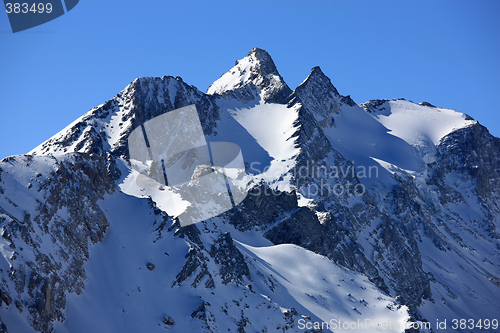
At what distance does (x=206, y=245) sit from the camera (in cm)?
10256

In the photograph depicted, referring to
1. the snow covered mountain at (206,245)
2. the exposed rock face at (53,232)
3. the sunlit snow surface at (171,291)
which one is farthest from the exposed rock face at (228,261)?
the exposed rock face at (53,232)

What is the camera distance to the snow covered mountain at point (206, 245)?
2931 inches

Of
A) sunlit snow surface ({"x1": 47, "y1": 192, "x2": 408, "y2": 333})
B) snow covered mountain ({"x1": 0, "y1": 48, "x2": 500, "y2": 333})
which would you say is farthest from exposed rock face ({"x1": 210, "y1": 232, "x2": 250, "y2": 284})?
sunlit snow surface ({"x1": 47, "y1": 192, "x2": 408, "y2": 333})

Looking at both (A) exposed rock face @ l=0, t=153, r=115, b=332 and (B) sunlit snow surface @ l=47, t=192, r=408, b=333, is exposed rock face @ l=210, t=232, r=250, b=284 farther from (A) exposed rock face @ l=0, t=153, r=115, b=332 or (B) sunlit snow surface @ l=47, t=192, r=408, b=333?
(A) exposed rock face @ l=0, t=153, r=115, b=332

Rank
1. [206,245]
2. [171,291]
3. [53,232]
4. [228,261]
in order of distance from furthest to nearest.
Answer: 1. [206,245]
2. [228,261]
3. [171,291]
4. [53,232]

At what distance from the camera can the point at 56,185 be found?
81562mm

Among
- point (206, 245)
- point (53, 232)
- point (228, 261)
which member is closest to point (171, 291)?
point (228, 261)

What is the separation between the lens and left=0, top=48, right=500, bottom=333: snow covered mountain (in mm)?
74438

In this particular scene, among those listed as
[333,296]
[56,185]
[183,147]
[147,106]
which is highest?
[147,106]

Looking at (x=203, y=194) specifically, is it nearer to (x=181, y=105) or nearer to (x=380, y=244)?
(x=181, y=105)

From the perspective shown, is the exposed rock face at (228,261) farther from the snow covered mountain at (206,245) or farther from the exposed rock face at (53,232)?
the exposed rock face at (53,232)

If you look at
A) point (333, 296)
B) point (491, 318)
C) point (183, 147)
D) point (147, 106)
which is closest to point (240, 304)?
point (333, 296)

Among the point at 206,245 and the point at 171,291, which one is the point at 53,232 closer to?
the point at 171,291

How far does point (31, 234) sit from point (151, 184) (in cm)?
5939
